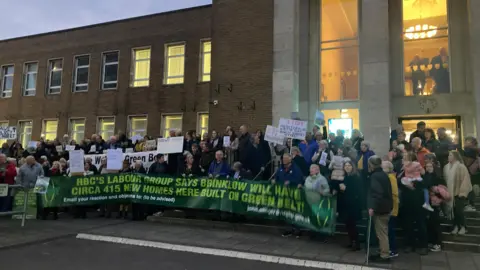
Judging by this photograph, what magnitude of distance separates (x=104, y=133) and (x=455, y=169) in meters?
17.1

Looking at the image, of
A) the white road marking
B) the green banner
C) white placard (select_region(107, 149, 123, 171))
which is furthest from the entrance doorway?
white placard (select_region(107, 149, 123, 171))

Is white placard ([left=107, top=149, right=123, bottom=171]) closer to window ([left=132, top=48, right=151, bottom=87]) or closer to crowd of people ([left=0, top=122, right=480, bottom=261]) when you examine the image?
crowd of people ([left=0, top=122, right=480, bottom=261])

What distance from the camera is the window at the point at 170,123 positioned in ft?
63.1

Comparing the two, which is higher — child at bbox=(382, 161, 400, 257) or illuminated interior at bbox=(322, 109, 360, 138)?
illuminated interior at bbox=(322, 109, 360, 138)

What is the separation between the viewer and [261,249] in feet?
27.2

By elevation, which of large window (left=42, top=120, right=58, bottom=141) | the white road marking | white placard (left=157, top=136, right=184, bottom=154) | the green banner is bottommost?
the white road marking

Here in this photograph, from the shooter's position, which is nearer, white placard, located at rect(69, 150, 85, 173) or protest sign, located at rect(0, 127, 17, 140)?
white placard, located at rect(69, 150, 85, 173)

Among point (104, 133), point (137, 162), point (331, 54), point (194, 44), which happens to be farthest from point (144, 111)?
point (331, 54)

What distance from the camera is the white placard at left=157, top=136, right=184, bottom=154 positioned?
12469 millimetres

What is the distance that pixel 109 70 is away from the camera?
835 inches

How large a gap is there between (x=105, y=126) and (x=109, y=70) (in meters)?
3.03

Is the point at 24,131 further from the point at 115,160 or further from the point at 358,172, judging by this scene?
the point at 358,172

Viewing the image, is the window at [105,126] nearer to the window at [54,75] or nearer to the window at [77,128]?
the window at [77,128]

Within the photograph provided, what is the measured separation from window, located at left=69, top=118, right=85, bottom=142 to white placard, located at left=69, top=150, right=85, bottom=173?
965 cm
